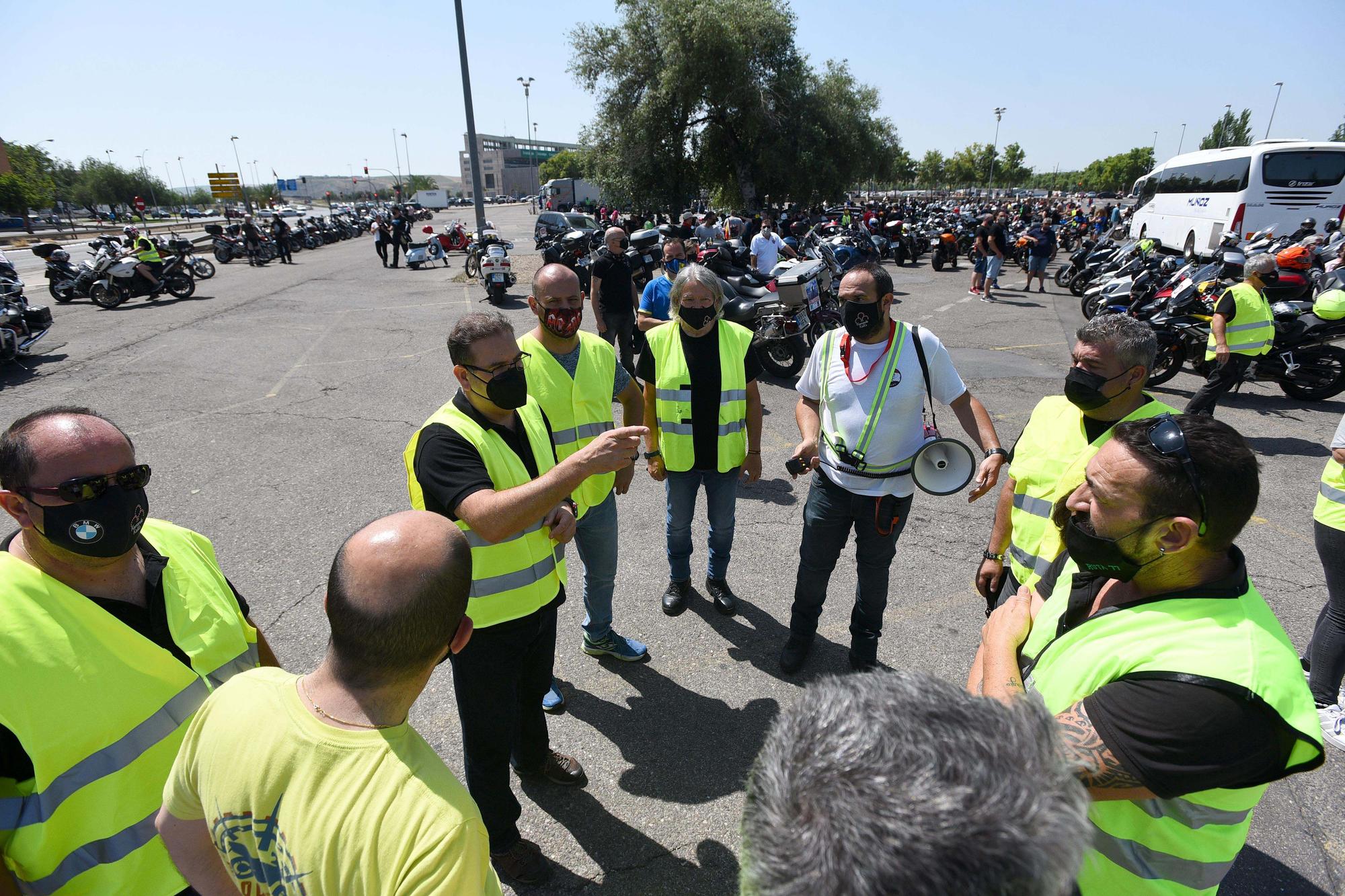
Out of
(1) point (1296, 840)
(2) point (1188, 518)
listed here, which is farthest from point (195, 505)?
(1) point (1296, 840)

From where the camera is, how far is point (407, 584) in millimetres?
1245

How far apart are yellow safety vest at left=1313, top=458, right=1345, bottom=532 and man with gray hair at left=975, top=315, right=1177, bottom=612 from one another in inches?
41.5

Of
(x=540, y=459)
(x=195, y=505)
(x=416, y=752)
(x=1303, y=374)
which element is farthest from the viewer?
(x=1303, y=374)

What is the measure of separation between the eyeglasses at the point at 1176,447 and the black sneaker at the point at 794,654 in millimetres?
2300

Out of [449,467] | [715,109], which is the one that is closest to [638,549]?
[449,467]

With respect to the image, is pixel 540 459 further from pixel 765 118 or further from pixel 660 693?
pixel 765 118

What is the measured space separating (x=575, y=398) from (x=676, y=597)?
144 centimetres

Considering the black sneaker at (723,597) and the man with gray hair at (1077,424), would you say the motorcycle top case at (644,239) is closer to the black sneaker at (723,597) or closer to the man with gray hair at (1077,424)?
the black sneaker at (723,597)

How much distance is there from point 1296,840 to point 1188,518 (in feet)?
6.99

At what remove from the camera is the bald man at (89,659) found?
1.39 meters

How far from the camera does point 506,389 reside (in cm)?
229

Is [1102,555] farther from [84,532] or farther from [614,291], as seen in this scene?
[614,291]

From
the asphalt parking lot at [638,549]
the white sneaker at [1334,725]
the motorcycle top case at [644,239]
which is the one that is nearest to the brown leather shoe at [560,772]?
the asphalt parking lot at [638,549]

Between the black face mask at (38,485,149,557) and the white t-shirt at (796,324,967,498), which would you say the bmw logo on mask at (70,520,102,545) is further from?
the white t-shirt at (796,324,967,498)
